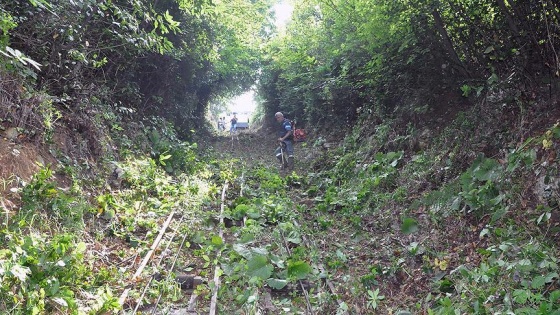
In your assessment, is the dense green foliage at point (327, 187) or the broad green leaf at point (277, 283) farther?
the broad green leaf at point (277, 283)

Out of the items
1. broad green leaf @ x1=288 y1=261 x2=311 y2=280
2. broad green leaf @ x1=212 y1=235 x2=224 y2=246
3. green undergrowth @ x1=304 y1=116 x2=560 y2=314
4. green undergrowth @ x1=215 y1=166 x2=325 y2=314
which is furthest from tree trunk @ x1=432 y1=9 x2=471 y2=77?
broad green leaf @ x1=212 y1=235 x2=224 y2=246

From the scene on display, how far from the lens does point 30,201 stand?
16.8 ft

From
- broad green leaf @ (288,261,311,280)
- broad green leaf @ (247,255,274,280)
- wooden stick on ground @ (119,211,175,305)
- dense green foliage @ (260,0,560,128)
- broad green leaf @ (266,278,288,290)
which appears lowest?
broad green leaf @ (266,278,288,290)

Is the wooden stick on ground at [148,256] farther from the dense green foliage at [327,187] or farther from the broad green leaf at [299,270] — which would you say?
the broad green leaf at [299,270]

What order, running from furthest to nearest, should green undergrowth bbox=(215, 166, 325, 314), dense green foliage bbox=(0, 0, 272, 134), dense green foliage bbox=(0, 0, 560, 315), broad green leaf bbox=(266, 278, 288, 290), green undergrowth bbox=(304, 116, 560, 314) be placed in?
dense green foliage bbox=(0, 0, 272, 134) < broad green leaf bbox=(266, 278, 288, 290) < green undergrowth bbox=(215, 166, 325, 314) < dense green foliage bbox=(0, 0, 560, 315) < green undergrowth bbox=(304, 116, 560, 314)

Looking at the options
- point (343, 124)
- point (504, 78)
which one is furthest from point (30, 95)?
point (343, 124)

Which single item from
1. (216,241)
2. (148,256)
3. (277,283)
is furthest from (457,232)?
(148,256)

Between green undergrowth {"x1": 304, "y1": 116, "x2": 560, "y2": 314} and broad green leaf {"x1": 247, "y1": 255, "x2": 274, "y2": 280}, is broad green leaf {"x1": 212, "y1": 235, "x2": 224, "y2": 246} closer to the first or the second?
broad green leaf {"x1": 247, "y1": 255, "x2": 274, "y2": 280}

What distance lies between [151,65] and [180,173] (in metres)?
4.49

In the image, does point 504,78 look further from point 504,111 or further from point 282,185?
point 282,185

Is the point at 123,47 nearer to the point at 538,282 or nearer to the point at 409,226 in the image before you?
the point at 409,226

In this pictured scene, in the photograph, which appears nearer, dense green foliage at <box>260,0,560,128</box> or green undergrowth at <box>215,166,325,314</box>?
green undergrowth at <box>215,166,325,314</box>

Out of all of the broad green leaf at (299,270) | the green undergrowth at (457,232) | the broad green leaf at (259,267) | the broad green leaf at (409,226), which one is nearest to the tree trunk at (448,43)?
the green undergrowth at (457,232)

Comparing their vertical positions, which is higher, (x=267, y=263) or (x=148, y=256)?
(x=148, y=256)
